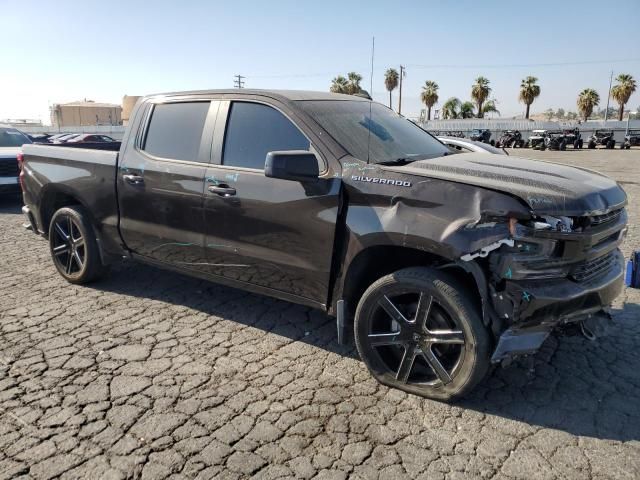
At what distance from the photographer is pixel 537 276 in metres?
2.75

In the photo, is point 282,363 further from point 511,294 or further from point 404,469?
point 511,294

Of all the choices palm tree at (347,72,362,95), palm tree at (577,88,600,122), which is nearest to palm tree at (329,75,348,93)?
palm tree at (347,72,362,95)

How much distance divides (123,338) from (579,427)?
324cm

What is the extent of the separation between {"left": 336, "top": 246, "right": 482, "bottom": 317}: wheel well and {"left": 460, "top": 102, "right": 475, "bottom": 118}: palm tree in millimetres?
86702

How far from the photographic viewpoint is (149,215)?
4.32m

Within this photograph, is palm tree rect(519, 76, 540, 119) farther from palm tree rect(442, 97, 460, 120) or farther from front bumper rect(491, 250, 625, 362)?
front bumper rect(491, 250, 625, 362)

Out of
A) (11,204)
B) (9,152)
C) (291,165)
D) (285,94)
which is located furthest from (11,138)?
(291,165)

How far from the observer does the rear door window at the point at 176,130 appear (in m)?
4.14

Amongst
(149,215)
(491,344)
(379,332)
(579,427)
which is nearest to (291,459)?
(379,332)

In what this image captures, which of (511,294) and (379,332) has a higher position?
(511,294)

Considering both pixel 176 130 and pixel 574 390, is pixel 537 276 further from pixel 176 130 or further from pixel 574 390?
pixel 176 130

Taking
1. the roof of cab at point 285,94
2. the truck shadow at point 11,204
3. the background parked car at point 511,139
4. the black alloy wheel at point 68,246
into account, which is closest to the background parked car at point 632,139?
the background parked car at point 511,139

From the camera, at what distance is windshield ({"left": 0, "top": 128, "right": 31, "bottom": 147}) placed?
11.4 m

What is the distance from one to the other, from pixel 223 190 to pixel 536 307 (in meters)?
2.27
